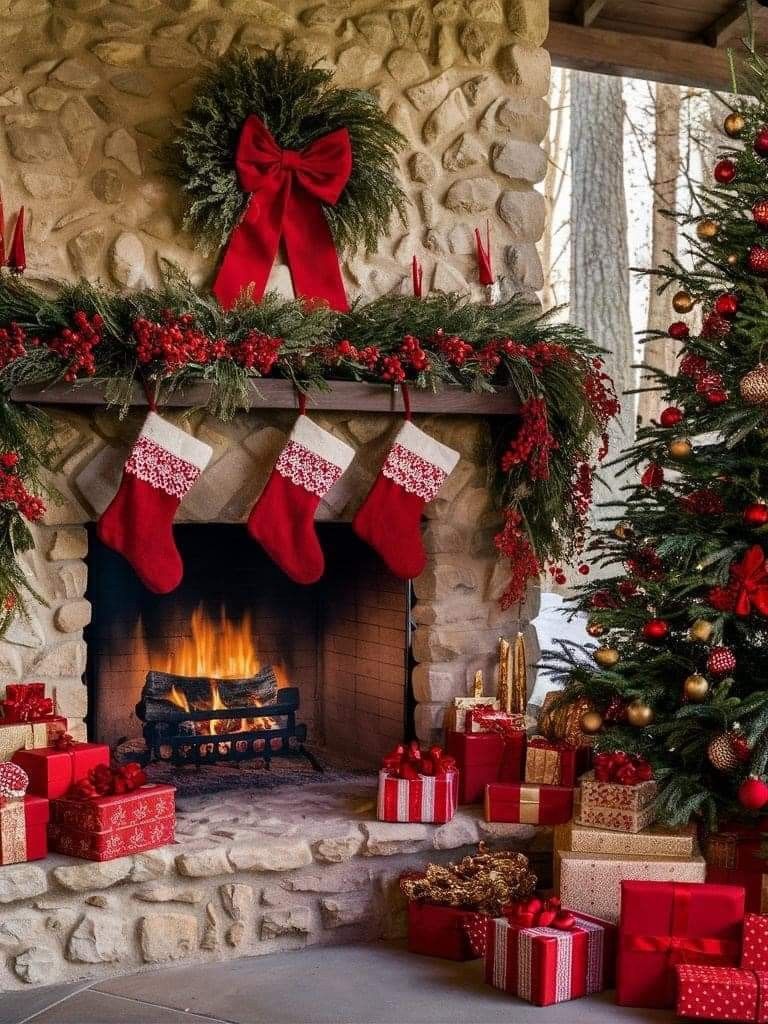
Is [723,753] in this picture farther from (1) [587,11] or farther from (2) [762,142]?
(1) [587,11]

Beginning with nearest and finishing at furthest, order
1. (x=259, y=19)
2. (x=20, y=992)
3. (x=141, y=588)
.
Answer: (x=20, y=992), (x=259, y=19), (x=141, y=588)

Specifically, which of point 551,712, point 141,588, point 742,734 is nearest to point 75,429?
point 141,588

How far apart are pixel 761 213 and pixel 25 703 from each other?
7.44ft

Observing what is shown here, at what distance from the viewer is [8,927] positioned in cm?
297

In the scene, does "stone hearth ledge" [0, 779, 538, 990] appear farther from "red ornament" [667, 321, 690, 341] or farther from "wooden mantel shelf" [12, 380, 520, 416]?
"red ornament" [667, 321, 690, 341]

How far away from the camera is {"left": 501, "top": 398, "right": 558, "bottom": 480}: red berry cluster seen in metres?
3.48

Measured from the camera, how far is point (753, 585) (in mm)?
3092

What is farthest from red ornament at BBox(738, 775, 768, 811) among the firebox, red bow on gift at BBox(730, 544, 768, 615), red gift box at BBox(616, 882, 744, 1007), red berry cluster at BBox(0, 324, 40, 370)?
red berry cluster at BBox(0, 324, 40, 370)

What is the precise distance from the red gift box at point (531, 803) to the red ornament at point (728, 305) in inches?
53.2

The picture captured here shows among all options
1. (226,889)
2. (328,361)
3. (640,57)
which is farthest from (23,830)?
(640,57)

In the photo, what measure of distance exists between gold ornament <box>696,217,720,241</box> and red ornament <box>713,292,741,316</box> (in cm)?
18

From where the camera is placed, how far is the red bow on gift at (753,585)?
308 cm

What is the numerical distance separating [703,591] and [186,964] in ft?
5.35

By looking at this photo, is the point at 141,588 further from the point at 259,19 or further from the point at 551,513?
the point at 259,19
